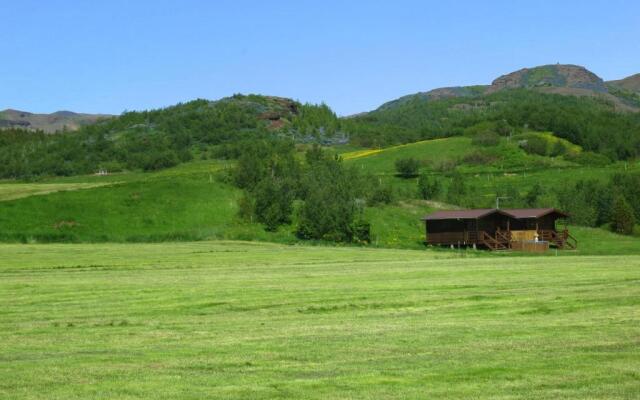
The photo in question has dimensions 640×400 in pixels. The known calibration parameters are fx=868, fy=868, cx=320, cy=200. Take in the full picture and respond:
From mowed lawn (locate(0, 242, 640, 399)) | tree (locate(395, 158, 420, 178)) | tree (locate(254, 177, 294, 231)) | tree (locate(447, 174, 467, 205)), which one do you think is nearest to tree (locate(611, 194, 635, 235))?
tree (locate(447, 174, 467, 205))

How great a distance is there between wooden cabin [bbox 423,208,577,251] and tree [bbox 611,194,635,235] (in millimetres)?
15422

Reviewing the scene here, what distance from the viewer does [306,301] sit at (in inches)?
1019

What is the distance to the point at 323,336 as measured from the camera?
1841 centimetres

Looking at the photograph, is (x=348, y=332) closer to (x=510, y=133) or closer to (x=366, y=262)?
(x=366, y=262)

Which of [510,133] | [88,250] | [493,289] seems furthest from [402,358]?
[510,133]

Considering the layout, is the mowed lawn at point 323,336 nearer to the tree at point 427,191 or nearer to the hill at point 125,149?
the tree at point 427,191

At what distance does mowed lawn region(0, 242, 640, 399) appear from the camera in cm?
1312

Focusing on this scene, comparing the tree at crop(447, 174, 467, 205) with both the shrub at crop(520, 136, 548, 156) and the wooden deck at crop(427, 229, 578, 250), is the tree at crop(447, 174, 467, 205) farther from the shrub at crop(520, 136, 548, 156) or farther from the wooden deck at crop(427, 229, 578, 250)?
the shrub at crop(520, 136, 548, 156)

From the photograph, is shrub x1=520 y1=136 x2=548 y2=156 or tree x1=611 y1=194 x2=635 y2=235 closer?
tree x1=611 y1=194 x2=635 y2=235

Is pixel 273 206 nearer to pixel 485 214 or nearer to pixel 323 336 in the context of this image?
pixel 485 214

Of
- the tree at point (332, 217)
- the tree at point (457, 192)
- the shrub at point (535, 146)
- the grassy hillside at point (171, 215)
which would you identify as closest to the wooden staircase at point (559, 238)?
the grassy hillside at point (171, 215)

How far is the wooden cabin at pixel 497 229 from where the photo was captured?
81.2 m

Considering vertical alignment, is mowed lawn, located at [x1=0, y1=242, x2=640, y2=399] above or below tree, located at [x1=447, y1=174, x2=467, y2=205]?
above

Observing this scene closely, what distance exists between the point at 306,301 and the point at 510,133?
516 feet
